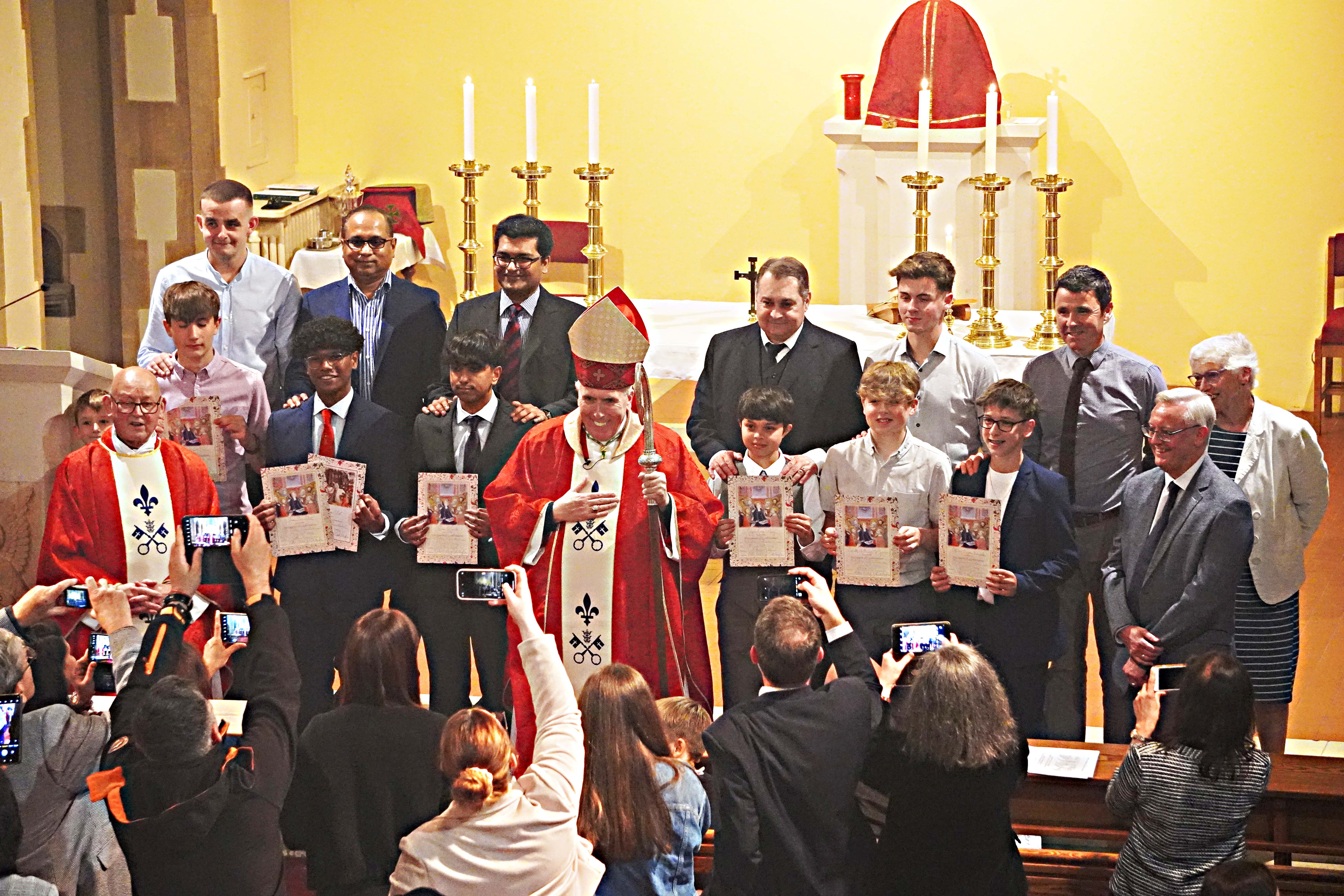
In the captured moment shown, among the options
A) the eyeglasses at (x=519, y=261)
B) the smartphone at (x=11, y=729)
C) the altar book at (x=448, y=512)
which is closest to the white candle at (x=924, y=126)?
the eyeglasses at (x=519, y=261)

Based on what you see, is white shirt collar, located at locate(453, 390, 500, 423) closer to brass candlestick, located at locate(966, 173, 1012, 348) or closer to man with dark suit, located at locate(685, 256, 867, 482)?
man with dark suit, located at locate(685, 256, 867, 482)

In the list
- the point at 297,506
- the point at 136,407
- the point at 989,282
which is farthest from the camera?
the point at 989,282

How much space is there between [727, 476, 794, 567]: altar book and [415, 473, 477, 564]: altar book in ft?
3.03

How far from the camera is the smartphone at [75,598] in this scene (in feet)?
18.3

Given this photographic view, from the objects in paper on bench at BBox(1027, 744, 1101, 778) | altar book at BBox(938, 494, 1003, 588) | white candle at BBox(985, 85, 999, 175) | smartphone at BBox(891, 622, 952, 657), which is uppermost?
white candle at BBox(985, 85, 999, 175)

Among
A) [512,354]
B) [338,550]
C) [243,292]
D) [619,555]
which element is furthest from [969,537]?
[243,292]

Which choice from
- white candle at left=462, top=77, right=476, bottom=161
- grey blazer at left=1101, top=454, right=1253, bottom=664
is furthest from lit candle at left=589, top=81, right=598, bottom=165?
grey blazer at left=1101, top=454, right=1253, bottom=664

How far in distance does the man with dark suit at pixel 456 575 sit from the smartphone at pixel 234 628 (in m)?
0.69

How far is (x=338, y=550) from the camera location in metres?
5.86

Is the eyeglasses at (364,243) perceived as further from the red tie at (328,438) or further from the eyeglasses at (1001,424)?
the eyeglasses at (1001,424)

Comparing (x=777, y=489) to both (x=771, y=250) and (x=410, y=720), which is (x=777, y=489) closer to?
(x=410, y=720)

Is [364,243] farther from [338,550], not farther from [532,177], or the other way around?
[532,177]

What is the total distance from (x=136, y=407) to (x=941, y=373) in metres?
2.82

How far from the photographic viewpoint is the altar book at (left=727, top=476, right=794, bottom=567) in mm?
5527
